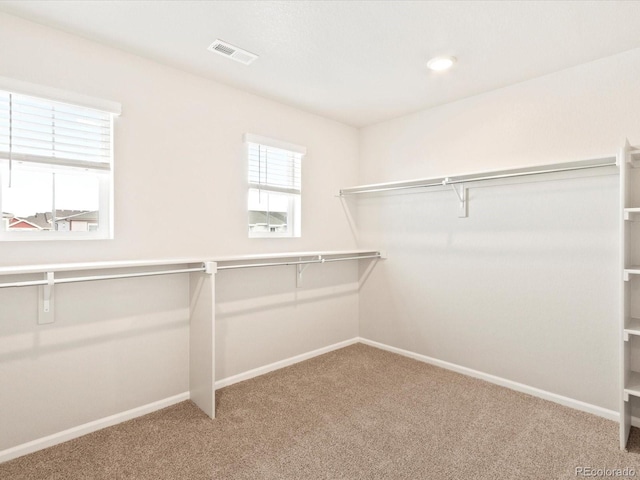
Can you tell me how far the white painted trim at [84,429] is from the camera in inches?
79.0

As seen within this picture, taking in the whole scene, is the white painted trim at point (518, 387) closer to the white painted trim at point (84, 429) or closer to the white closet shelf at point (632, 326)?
the white closet shelf at point (632, 326)

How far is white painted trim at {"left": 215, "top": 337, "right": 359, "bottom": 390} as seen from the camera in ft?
9.63

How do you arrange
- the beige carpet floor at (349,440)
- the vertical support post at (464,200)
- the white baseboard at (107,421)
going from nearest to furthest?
the beige carpet floor at (349,440) → the white baseboard at (107,421) → the vertical support post at (464,200)

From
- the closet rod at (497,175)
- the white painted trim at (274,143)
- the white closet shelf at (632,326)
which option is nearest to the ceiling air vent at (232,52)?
the white painted trim at (274,143)

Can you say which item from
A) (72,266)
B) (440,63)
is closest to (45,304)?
(72,266)

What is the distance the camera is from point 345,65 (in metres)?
2.59

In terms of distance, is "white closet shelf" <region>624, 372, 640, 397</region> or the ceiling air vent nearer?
"white closet shelf" <region>624, 372, 640, 397</region>

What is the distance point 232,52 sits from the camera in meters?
2.40

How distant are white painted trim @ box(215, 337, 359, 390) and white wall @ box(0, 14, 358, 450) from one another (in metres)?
0.06

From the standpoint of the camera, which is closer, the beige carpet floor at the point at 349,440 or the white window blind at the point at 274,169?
the beige carpet floor at the point at 349,440

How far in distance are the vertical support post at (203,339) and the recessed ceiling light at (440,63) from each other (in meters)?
2.02

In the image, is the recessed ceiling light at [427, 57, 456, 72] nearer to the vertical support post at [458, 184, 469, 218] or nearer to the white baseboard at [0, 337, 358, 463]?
the vertical support post at [458, 184, 469, 218]

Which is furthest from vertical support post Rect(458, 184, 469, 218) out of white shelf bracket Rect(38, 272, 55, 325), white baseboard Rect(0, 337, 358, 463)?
white shelf bracket Rect(38, 272, 55, 325)

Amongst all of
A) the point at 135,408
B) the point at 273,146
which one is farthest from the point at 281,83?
the point at 135,408
